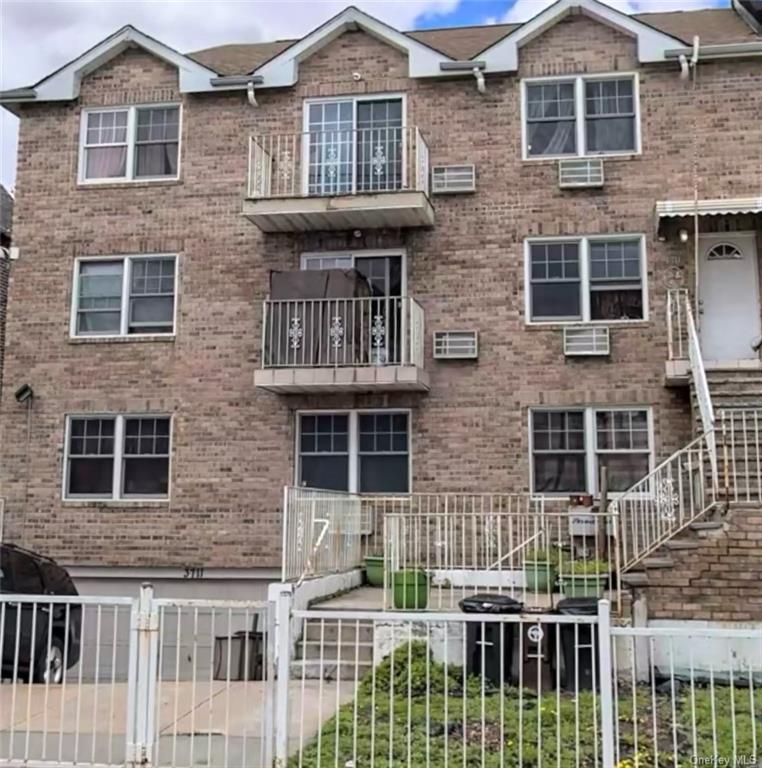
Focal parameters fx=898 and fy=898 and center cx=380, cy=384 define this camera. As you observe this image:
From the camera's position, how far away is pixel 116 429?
1500cm

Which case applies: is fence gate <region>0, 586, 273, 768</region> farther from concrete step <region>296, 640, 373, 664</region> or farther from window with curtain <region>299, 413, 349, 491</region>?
window with curtain <region>299, 413, 349, 491</region>

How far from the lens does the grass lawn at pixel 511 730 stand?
626 centimetres

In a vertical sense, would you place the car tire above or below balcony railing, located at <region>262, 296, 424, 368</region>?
below

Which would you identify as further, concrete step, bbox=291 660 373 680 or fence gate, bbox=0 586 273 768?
concrete step, bbox=291 660 373 680

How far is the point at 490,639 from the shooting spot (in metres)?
9.18

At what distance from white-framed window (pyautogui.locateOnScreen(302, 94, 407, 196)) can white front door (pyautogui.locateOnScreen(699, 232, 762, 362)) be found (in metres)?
4.99

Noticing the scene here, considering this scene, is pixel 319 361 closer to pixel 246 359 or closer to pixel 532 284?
pixel 246 359

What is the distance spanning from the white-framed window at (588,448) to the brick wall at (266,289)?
0.22 m

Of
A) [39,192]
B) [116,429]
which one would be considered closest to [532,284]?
[116,429]

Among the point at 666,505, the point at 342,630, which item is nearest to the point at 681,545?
the point at 666,505

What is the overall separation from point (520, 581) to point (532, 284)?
4.83 m

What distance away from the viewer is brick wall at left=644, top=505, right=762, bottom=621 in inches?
370

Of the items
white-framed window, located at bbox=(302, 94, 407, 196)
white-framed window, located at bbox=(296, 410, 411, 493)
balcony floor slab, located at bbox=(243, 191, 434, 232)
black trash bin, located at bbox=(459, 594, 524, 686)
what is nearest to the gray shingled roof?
white-framed window, located at bbox=(302, 94, 407, 196)

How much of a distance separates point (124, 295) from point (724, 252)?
32.3 ft
